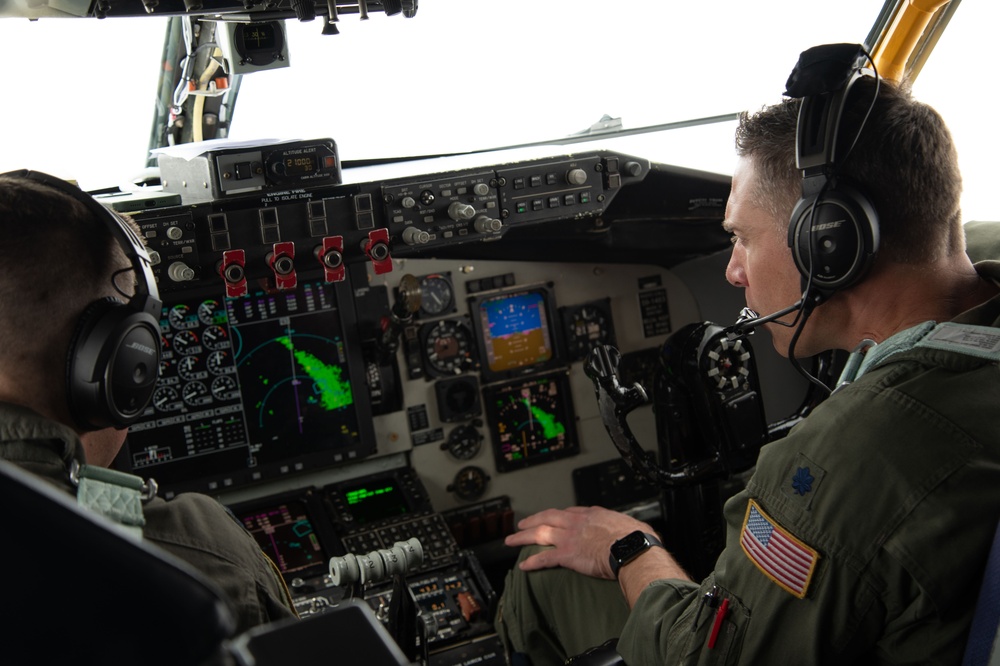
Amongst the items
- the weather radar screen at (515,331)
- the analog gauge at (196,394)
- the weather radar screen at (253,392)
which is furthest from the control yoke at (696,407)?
the analog gauge at (196,394)

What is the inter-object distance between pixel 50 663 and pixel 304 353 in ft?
7.21

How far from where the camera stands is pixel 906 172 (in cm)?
131

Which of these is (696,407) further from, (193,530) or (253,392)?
(193,530)

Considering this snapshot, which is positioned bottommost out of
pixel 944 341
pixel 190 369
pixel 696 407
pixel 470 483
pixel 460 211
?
pixel 470 483

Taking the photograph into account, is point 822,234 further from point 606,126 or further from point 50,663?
point 606,126

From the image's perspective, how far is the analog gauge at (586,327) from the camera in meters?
2.98

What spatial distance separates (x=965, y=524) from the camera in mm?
1116

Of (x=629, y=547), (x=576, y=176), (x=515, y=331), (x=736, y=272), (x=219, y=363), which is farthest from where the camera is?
(x=515, y=331)

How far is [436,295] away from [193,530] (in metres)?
1.76

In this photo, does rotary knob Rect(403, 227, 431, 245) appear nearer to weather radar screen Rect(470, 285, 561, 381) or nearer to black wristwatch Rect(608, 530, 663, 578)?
weather radar screen Rect(470, 285, 561, 381)

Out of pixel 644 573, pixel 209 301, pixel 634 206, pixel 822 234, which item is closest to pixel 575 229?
pixel 634 206

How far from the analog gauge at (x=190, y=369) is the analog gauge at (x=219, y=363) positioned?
2 cm

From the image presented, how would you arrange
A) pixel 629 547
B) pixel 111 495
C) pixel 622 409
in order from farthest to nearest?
pixel 622 409
pixel 629 547
pixel 111 495

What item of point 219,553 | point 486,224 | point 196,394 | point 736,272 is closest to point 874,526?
point 736,272
